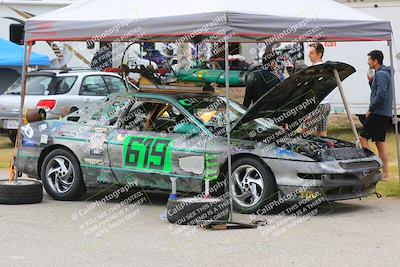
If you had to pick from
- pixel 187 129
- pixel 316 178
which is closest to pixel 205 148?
pixel 187 129

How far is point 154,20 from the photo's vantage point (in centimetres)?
941

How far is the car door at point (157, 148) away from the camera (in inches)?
389

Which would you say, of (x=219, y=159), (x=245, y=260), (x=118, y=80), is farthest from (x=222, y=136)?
(x=118, y=80)

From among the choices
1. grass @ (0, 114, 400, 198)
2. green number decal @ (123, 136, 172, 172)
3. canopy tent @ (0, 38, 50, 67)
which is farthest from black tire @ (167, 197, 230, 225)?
canopy tent @ (0, 38, 50, 67)

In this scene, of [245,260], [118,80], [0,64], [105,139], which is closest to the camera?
[245,260]

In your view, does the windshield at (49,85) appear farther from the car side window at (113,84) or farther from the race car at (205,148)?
the race car at (205,148)

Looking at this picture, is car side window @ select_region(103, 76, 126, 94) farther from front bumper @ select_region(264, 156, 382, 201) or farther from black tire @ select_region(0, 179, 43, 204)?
front bumper @ select_region(264, 156, 382, 201)

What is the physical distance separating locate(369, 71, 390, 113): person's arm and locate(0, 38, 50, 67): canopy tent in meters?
11.2

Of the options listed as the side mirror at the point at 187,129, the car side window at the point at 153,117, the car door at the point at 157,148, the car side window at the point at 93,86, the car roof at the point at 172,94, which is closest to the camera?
the car door at the point at 157,148

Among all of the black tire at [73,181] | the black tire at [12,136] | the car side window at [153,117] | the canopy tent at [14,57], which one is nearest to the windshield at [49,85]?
the black tire at [12,136]

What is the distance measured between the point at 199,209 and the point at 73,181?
2.44 m

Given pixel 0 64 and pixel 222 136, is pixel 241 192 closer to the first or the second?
pixel 222 136

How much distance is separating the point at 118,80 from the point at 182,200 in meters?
9.40

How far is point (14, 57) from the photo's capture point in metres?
21.2
